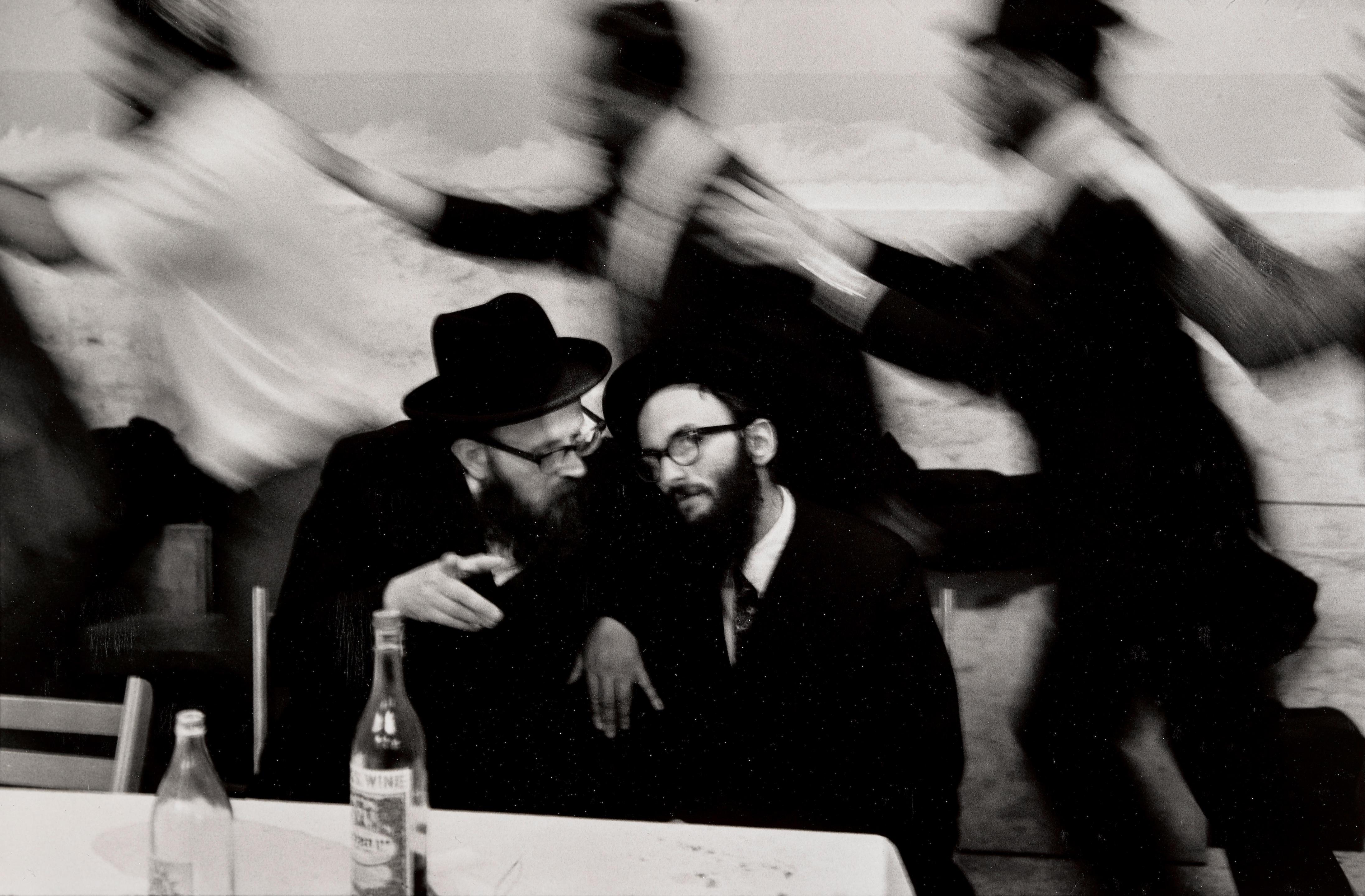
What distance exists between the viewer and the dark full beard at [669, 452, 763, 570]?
2.03m

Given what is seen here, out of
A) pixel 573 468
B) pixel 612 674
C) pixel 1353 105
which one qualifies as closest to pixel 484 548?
pixel 573 468

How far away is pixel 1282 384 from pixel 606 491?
3.73 feet

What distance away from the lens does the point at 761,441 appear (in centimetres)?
202

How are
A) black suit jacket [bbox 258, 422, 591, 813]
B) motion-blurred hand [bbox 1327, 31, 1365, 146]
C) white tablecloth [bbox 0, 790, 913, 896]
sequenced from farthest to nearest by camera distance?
black suit jacket [bbox 258, 422, 591, 813] < motion-blurred hand [bbox 1327, 31, 1365, 146] < white tablecloth [bbox 0, 790, 913, 896]

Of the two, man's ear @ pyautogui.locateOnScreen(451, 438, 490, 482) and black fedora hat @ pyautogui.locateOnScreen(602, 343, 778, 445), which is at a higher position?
black fedora hat @ pyautogui.locateOnScreen(602, 343, 778, 445)

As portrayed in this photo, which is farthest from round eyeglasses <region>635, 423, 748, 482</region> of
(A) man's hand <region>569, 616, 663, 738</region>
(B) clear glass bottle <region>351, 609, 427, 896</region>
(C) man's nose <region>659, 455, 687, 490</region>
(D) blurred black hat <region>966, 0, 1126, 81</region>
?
(D) blurred black hat <region>966, 0, 1126, 81</region>

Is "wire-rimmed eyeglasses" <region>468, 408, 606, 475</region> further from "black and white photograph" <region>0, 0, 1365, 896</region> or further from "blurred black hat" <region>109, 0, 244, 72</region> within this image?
"blurred black hat" <region>109, 0, 244, 72</region>

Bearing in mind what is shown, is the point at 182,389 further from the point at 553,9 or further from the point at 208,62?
the point at 553,9

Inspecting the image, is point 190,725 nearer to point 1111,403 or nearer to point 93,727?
point 93,727

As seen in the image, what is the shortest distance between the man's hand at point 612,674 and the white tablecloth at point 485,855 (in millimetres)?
287

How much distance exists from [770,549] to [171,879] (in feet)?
3.45

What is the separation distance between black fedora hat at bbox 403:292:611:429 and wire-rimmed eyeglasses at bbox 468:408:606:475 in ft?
0.11

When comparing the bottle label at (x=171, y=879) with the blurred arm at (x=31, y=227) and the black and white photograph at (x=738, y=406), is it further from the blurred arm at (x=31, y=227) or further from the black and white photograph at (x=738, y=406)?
the blurred arm at (x=31, y=227)

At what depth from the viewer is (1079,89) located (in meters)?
1.91
